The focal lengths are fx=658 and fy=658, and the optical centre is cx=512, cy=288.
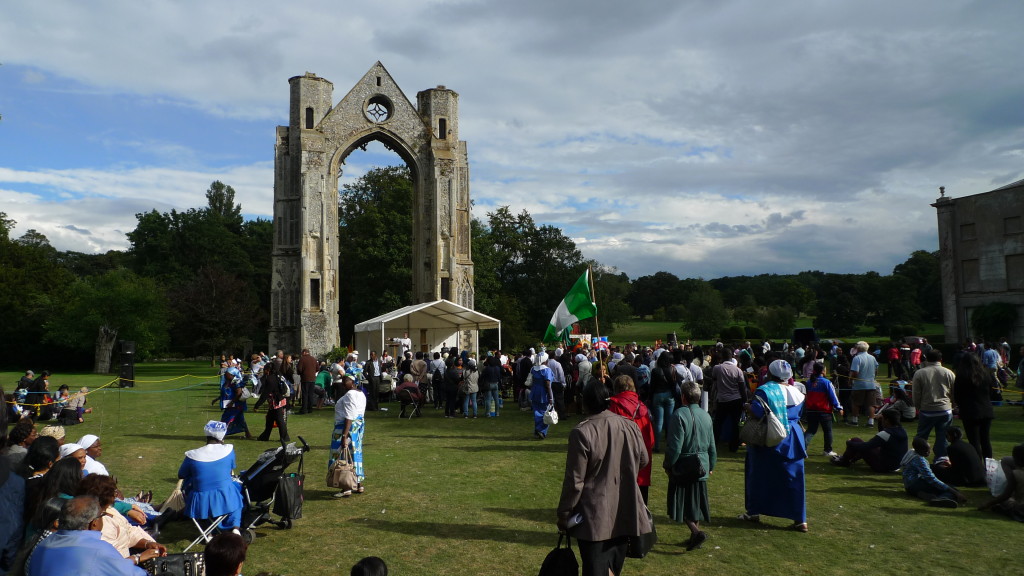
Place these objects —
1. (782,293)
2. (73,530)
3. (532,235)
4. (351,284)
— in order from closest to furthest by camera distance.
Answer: (73,530), (351,284), (532,235), (782,293)

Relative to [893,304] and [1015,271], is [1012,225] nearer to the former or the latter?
[1015,271]

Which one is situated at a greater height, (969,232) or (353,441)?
(969,232)

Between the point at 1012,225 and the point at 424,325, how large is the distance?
31.1 metres

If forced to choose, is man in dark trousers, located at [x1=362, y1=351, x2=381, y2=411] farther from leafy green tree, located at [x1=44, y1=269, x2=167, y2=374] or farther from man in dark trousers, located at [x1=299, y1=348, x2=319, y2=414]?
leafy green tree, located at [x1=44, y1=269, x2=167, y2=374]

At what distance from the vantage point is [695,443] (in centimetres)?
608

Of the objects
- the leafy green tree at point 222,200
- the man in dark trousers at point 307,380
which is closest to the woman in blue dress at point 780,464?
the man in dark trousers at point 307,380

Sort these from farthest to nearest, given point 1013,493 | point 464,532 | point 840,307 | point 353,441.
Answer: point 840,307 < point 353,441 < point 1013,493 < point 464,532

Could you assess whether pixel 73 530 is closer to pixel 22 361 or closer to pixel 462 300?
pixel 462 300

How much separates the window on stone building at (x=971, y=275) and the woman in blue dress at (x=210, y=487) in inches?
1598

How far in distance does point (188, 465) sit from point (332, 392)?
13.0m

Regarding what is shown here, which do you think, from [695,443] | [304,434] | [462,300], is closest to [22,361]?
[462,300]

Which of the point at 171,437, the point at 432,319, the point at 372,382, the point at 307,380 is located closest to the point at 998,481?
the point at 171,437

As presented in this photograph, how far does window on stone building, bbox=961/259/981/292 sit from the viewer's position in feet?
117

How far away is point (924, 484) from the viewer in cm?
792
